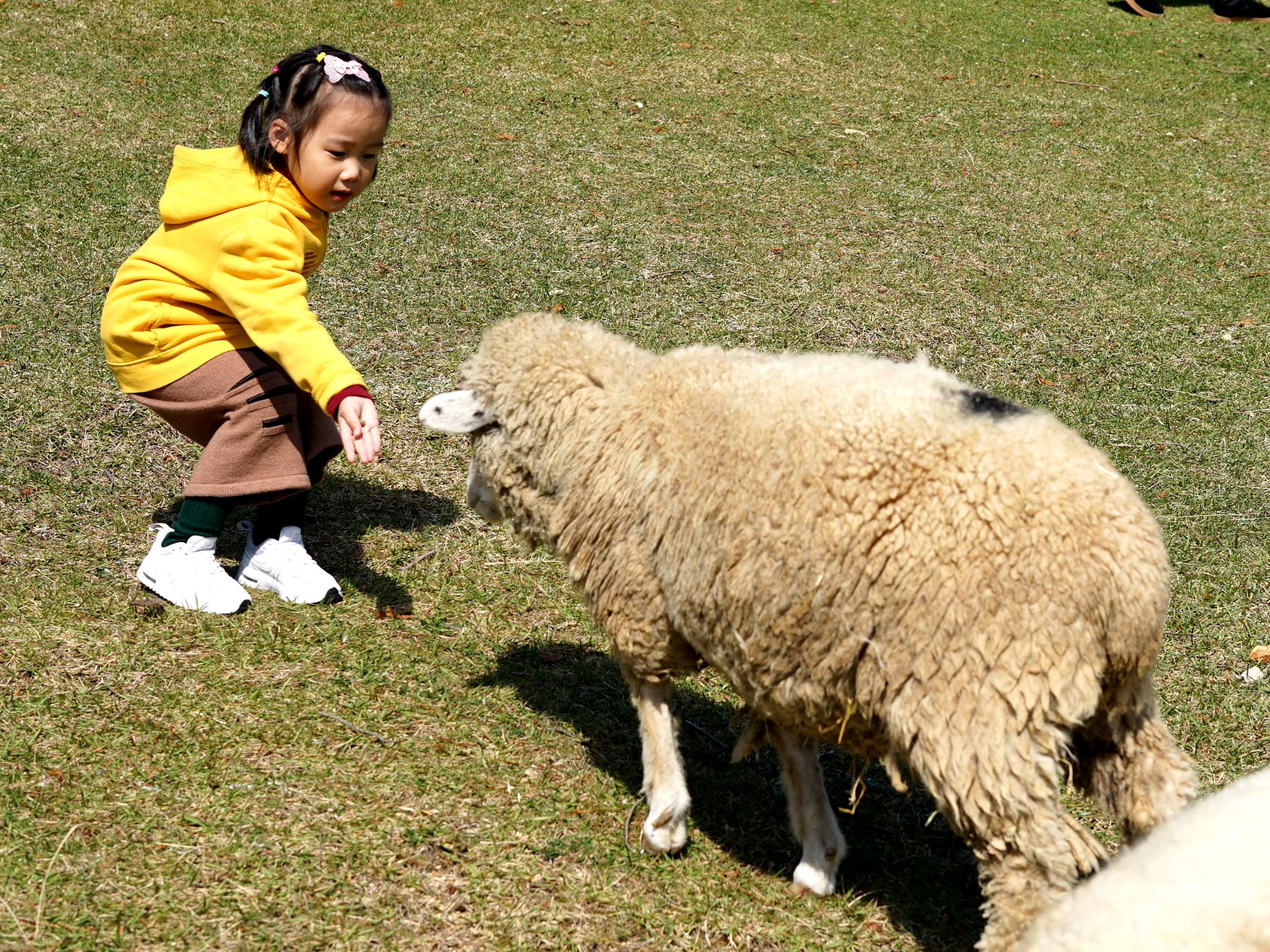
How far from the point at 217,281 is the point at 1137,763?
3.07 metres

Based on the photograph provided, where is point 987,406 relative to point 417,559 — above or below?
above

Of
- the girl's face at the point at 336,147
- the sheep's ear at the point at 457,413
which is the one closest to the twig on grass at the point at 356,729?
the sheep's ear at the point at 457,413

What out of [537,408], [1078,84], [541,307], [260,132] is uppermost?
[1078,84]

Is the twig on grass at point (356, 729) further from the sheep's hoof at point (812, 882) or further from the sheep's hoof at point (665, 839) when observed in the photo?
the sheep's hoof at point (812, 882)

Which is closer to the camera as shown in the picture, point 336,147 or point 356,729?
point 356,729

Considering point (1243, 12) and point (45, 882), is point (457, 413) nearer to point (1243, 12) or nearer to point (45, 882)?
point (45, 882)

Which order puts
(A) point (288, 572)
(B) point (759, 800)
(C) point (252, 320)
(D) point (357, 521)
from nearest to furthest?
(B) point (759, 800) → (C) point (252, 320) → (A) point (288, 572) → (D) point (357, 521)

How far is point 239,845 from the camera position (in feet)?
10.5

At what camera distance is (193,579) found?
13.9ft

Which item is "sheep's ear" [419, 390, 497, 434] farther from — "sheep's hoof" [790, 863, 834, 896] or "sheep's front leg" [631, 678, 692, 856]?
"sheep's hoof" [790, 863, 834, 896]

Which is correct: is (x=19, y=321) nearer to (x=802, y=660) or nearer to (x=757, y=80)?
(x=802, y=660)

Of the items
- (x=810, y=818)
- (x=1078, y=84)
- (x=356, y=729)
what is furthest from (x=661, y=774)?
A: (x=1078, y=84)

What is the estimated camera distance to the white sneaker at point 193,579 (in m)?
4.23

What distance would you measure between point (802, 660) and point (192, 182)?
8.69 ft
